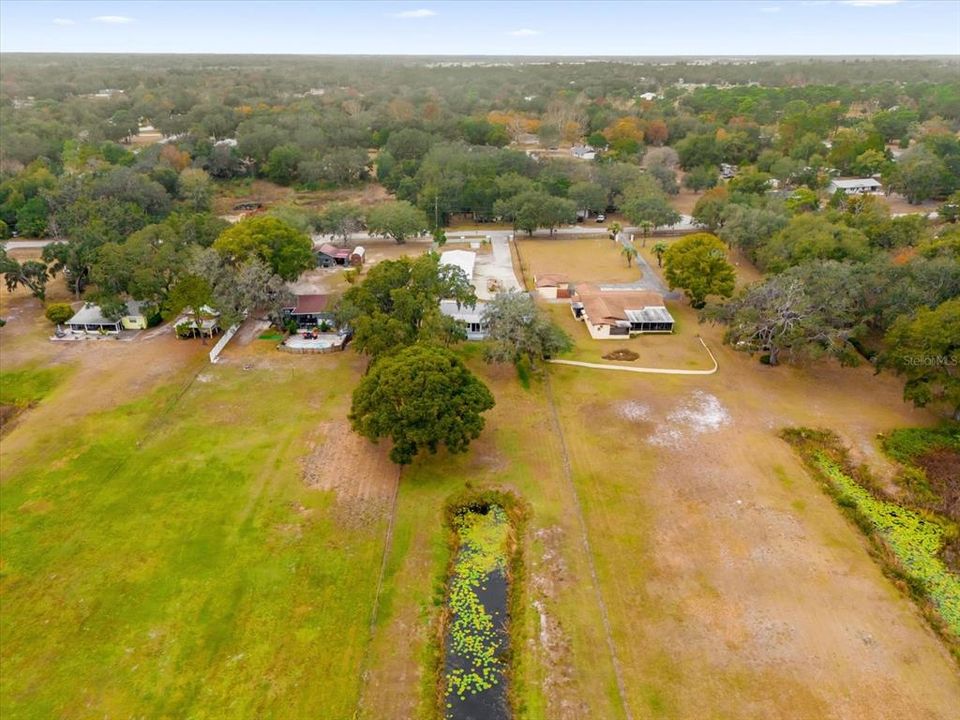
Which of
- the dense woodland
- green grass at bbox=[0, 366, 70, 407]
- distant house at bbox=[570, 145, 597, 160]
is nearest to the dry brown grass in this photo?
the dense woodland

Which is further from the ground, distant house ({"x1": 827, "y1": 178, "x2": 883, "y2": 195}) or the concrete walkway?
distant house ({"x1": 827, "y1": 178, "x2": 883, "y2": 195})

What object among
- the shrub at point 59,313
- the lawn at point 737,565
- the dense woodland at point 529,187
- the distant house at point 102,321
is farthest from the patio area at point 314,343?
the shrub at point 59,313

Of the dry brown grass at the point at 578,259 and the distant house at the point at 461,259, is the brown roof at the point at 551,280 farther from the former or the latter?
the distant house at the point at 461,259

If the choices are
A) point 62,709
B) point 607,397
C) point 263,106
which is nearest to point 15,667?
point 62,709

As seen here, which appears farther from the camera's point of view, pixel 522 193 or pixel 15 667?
pixel 522 193

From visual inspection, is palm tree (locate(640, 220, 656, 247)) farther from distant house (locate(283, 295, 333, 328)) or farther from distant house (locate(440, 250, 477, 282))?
distant house (locate(283, 295, 333, 328))

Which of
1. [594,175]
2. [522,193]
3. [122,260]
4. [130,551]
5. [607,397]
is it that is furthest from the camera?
[594,175]

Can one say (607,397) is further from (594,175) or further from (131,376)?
(594,175)
